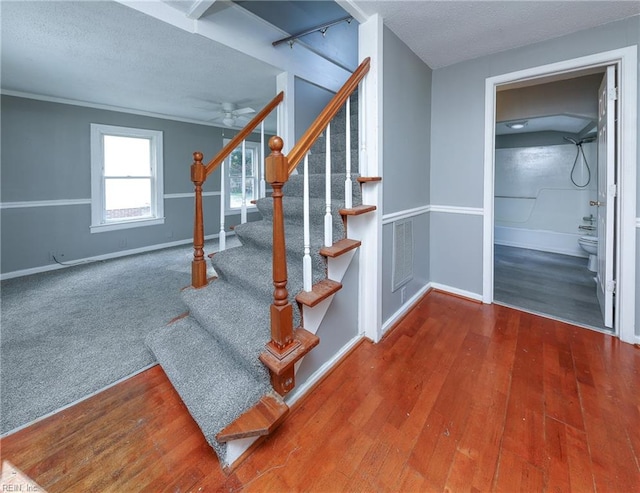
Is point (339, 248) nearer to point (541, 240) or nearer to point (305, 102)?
point (305, 102)

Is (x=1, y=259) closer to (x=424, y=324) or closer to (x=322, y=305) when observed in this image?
(x=322, y=305)

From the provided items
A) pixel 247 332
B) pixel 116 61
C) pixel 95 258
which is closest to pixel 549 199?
pixel 247 332

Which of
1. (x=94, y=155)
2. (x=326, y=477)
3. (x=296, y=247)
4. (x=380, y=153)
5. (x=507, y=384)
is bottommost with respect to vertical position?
(x=326, y=477)

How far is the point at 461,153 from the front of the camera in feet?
9.12

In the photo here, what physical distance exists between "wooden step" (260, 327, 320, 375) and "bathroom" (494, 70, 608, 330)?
2250 mm

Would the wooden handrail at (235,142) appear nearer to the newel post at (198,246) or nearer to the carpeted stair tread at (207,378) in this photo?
the newel post at (198,246)

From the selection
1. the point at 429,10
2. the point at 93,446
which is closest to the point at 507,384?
the point at 93,446

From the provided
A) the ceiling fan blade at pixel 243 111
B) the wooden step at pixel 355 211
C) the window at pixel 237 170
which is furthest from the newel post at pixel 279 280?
the window at pixel 237 170

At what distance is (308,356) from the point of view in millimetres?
1643

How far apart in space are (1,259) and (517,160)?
7.84m

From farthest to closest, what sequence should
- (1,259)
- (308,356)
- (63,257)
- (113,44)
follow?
(63,257) → (1,259) → (113,44) → (308,356)

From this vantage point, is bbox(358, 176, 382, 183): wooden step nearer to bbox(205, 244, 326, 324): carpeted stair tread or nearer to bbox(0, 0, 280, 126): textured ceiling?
bbox(205, 244, 326, 324): carpeted stair tread

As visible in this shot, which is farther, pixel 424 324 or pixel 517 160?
pixel 517 160

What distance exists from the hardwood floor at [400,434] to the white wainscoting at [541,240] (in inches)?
131
